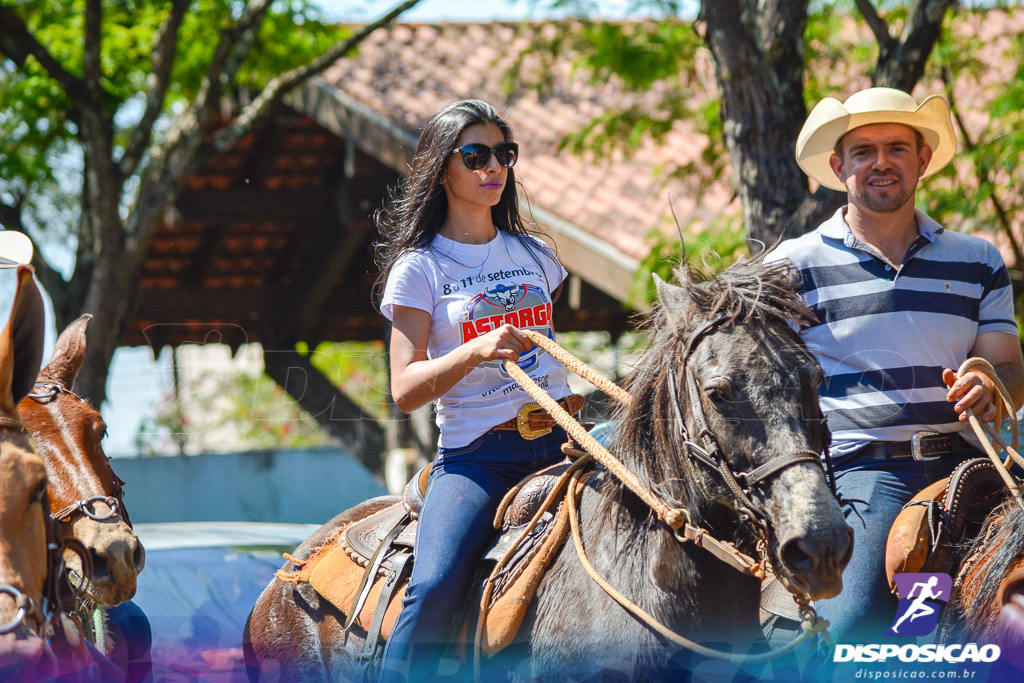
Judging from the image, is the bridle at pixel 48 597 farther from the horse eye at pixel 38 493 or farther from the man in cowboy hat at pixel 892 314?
the man in cowboy hat at pixel 892 314

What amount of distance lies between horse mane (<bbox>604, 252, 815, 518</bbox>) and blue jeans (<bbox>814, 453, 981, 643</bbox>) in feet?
2.04

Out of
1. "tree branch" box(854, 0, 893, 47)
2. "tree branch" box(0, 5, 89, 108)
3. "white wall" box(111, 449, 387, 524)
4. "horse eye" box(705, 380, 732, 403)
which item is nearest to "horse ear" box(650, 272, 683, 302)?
"horse eye" box(705, 380, 732, 403)

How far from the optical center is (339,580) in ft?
11.4

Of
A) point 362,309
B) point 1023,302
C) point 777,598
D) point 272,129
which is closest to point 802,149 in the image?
point 777,598

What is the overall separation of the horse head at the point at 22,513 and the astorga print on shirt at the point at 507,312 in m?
1.18

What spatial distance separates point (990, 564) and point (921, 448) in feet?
1.52

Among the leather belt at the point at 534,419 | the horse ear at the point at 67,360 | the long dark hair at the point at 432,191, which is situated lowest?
the leather belt at the point at 534,419

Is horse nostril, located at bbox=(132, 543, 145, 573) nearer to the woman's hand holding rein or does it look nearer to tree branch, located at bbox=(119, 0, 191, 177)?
the woman's hand holding rein

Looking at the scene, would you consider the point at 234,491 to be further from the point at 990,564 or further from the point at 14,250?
the point at 990,564

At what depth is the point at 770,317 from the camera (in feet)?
8.05

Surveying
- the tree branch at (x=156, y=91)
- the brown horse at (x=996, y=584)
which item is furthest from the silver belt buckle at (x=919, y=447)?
the tree branch at (x=156, y=91)

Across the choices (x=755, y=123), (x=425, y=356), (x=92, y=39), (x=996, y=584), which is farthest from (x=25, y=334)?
(x=92, y=39)

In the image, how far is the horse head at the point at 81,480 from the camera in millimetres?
2941

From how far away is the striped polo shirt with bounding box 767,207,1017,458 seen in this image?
3.19 meters
